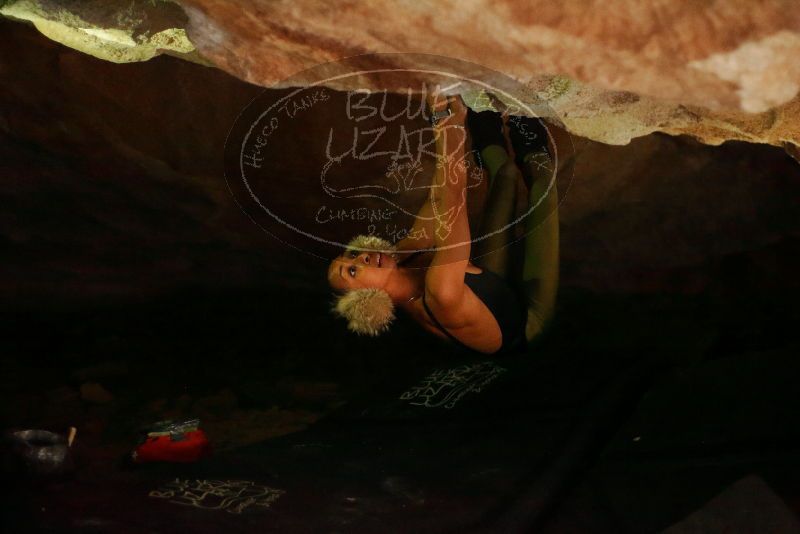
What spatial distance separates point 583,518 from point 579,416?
61 cm

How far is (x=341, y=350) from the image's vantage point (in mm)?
2969

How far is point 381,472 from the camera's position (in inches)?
88.4

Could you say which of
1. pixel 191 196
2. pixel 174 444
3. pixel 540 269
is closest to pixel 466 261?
pixel 540 269

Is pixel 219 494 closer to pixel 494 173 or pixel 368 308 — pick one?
pixel 368 308

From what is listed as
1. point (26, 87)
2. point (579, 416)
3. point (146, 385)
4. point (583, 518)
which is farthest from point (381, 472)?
point (26, 87)

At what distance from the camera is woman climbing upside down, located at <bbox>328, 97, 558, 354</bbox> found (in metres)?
2.06

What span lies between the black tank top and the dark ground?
13 cm

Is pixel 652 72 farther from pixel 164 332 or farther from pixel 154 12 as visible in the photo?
pixel 164 332

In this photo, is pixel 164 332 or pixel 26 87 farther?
pixel 164 332

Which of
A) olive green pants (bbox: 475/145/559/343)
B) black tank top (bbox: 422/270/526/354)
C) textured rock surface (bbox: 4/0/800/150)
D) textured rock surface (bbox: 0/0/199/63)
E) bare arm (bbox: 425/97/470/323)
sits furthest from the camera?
black tank top (bbox: 422/270/526/354)

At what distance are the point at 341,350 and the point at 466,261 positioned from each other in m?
0.84

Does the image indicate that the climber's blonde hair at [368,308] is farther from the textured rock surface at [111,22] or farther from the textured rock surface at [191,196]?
the textured rock surface at [111,22]

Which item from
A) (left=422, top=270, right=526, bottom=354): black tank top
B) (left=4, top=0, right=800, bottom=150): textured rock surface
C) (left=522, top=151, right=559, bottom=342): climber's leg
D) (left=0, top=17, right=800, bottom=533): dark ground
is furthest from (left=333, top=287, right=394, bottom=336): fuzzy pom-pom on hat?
(left=4, top=0, right=800, bottom=150): textured rock surface

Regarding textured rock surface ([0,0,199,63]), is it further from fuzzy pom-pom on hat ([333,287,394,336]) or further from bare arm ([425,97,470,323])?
fuzzy pom-pom on hat ([333,287,394,336])
